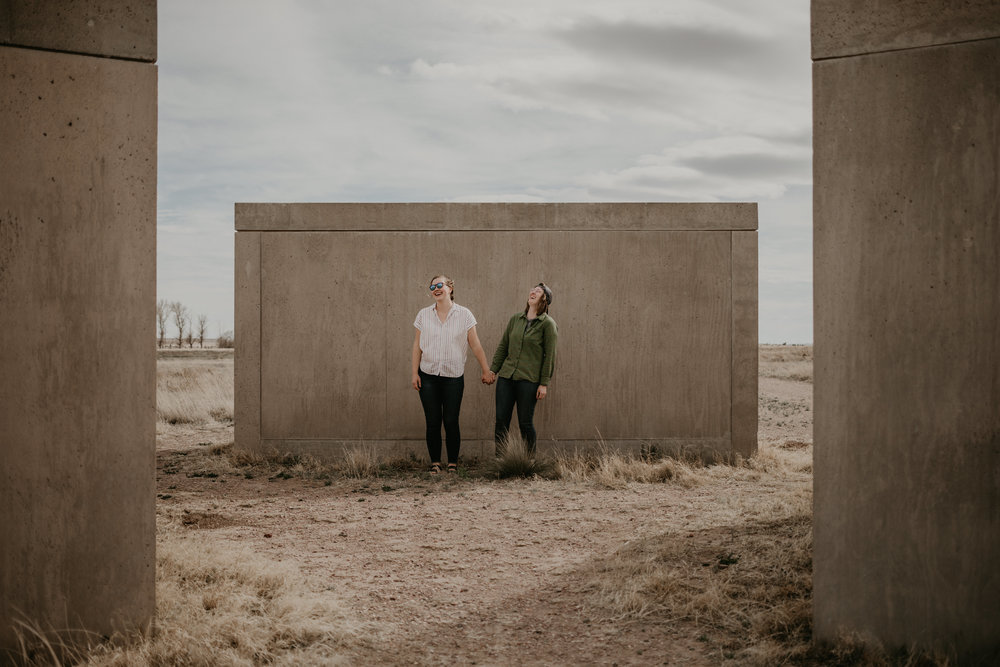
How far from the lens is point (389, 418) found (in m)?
9.12

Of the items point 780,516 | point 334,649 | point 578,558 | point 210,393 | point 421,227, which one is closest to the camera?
point 334,649

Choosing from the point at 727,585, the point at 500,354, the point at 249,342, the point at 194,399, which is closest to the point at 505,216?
the point at 500,354

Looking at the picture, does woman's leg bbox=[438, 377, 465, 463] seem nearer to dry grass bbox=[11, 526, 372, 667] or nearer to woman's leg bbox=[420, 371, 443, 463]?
woman's leg bbox=[420, 371, 443, 463]

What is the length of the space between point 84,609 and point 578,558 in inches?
113

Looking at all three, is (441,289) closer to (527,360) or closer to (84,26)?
(527,360)

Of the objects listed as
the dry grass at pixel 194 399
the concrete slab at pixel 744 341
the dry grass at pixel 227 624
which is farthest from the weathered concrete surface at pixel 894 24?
the dry grass at pixel 194 399

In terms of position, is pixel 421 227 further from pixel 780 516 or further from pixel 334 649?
pixel 334 649

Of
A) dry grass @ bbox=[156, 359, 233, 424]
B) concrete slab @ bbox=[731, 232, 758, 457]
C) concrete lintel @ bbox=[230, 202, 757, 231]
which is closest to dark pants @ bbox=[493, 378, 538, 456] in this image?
concrete lintel @ bbox=[230, 202, 757, 231]

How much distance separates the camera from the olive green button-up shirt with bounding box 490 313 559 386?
795 centimetres

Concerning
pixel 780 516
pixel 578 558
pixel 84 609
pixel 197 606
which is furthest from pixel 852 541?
pixel 84 609

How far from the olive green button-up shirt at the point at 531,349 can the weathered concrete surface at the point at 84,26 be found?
15.9 ft

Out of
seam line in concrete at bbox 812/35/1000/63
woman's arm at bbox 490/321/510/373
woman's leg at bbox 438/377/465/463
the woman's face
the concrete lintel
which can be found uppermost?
the concrete lintel

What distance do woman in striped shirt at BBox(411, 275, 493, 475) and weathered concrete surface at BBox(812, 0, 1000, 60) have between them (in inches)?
183

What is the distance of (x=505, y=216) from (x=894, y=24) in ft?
19.2
